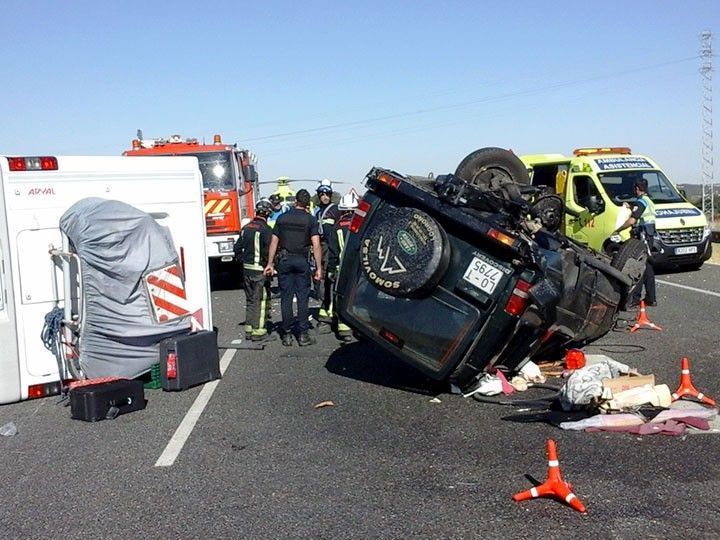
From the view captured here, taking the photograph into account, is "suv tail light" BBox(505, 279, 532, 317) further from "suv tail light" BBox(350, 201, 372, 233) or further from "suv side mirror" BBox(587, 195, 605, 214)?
"suv side mirror" BBox(587, 195, 605, 214)

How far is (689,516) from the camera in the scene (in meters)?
4.44

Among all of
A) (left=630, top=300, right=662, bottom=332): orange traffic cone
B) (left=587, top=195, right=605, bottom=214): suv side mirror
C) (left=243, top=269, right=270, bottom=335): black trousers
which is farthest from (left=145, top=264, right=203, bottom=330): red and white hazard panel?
(left=587, top=195, right=605, bottom=214): suv side mirror

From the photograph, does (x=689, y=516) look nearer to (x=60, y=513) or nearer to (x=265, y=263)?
(x=60, y=513)

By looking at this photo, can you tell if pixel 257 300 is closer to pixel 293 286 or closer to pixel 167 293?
pixel 293 286

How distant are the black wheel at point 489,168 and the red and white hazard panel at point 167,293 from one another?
2926mm

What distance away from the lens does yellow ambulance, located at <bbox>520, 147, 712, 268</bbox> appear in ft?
53.6

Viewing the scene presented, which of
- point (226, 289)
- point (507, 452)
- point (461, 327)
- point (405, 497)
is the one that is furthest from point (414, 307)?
point (226, 289)

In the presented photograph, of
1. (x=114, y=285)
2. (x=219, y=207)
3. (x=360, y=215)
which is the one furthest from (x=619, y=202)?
(x=114, y=285)

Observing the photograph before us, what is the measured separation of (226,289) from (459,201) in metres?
11.3

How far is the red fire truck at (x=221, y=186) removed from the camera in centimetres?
1689

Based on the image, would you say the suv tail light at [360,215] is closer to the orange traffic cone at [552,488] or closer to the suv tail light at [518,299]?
the suv tail light at [518,299]

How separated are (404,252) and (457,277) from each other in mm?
479

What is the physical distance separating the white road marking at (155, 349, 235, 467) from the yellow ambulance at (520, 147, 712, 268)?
956 cm

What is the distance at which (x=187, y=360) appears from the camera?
26.0 ft
